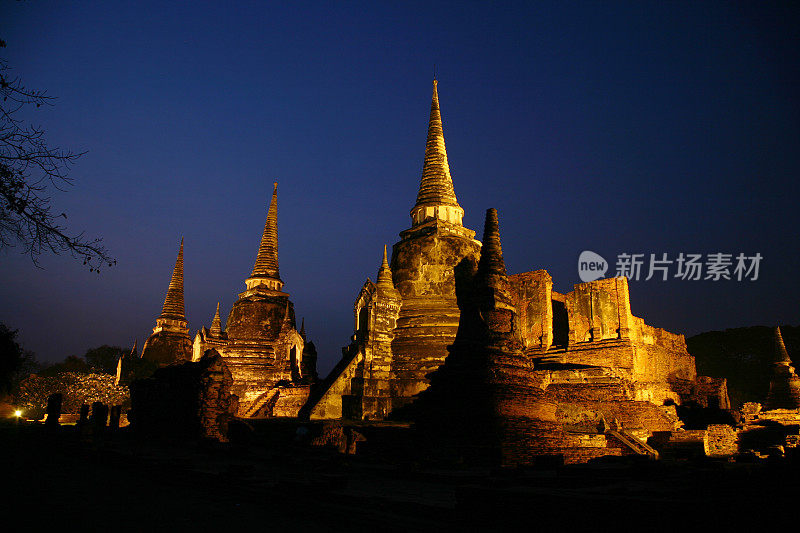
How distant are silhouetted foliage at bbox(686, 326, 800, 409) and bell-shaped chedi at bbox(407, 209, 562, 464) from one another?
1530 inches

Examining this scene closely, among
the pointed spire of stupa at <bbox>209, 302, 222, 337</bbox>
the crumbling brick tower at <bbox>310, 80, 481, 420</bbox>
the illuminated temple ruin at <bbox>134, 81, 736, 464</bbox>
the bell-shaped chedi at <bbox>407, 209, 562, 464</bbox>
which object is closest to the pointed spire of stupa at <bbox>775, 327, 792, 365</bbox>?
the illuminated temple ruin at <bbox>134, 81, 736, 464</bbox>

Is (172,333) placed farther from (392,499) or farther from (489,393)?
(392,499)

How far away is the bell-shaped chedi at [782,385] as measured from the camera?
1307 inches

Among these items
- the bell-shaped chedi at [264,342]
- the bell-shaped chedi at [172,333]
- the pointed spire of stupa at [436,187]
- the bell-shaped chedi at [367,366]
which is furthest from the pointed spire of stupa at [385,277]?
the bell-shaped chedi at [172,333]

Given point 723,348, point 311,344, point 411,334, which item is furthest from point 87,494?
point 723,348

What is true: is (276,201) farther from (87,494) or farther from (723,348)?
(723,348)

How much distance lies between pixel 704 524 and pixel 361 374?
19.4 meters

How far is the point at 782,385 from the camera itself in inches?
1337

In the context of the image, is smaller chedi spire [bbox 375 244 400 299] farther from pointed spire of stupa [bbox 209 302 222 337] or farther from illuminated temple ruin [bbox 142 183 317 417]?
pointed spire of stupa [bbox 209 302 222 337]

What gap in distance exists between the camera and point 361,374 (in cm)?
2347

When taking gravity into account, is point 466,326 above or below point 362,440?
above

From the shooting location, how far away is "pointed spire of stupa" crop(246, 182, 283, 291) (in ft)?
122

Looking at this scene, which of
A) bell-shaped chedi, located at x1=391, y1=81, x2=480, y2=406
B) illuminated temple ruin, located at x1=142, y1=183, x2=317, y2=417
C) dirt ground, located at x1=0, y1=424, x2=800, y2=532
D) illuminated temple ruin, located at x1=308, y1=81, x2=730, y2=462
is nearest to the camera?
dirt ground, located at x1=0, y1=424, x2=800, y2=532

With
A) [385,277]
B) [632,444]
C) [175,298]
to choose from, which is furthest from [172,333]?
[632,444]
